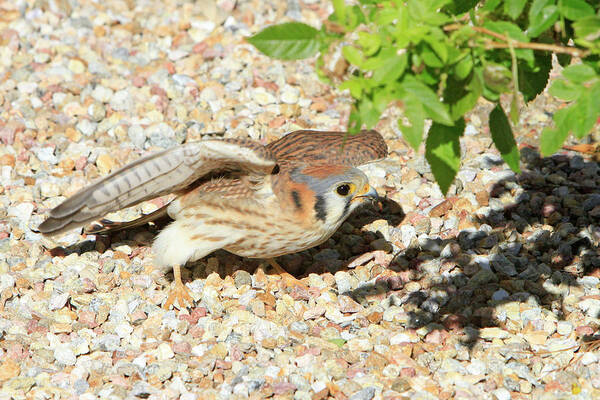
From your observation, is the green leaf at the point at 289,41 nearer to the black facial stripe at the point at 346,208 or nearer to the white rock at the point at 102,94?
the black facial stripe at the point at 346,208

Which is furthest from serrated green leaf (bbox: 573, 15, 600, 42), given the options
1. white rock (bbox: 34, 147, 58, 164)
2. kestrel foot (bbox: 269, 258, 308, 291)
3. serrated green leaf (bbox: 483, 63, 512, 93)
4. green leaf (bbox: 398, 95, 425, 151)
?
white rock (bbox: 34, 147, 58, 164)

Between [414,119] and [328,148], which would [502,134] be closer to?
[414,119]

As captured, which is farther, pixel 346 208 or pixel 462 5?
pixel 346 208

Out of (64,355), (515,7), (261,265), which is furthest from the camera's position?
(261,265)

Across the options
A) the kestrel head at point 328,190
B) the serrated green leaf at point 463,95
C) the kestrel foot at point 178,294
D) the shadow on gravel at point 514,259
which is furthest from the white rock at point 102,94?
the serrated green leaf at point 463,95

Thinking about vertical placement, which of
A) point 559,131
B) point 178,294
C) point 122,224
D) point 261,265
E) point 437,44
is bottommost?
point 261,265

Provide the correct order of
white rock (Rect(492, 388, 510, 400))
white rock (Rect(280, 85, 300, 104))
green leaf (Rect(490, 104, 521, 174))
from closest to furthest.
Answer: green leaf (Rect(490, 104, 521, 174)) → white rock (Rect(492, 388, 510, 400)) → white rock (Rect(280, 85, 300, 104))

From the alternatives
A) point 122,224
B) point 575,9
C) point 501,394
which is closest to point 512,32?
point 575,9

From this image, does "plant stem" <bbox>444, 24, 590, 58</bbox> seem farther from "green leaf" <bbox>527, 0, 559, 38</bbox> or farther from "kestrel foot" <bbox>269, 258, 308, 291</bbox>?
"kestrel foot" <bbox>269, 258, 308, 291</bbox>

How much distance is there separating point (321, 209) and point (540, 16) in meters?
1.97

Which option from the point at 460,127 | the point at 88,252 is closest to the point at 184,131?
the point at 88,252

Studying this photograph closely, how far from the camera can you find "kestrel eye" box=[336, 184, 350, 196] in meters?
4.55

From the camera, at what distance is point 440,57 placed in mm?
2674

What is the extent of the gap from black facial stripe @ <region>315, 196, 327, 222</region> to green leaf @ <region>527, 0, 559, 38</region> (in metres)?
1.89
